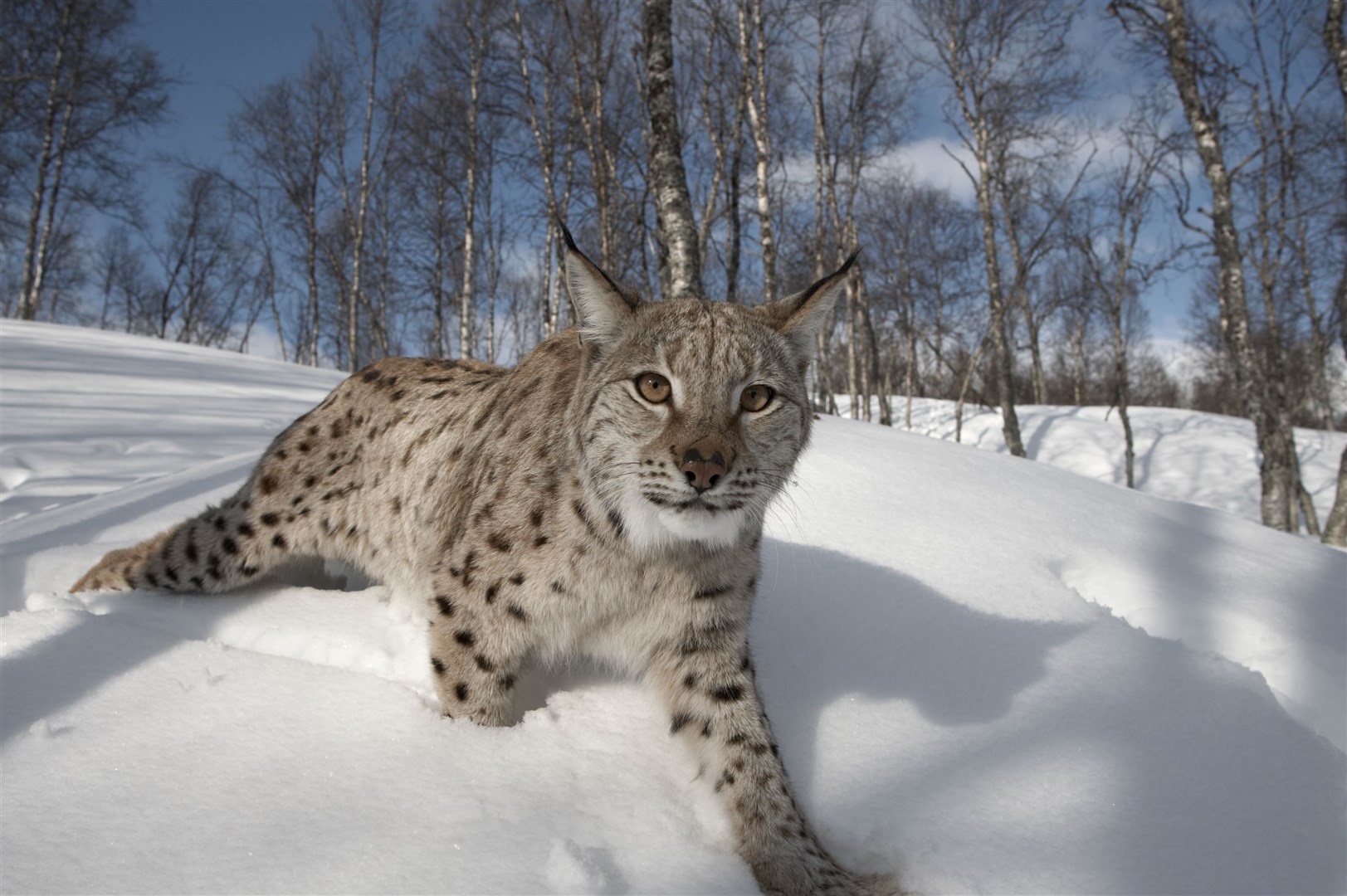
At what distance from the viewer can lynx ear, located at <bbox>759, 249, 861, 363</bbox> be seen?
251cm

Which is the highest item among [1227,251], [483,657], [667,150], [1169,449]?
[667,150]

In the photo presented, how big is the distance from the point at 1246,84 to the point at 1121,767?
1260 centimetres

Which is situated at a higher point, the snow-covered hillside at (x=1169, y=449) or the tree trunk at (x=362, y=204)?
the tree trunk at (x=362, y=204)

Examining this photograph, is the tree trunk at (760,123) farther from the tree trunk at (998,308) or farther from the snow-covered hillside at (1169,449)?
the snow-covered hillside at (1169,449)

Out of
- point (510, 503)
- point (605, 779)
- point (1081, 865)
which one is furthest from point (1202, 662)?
point (510, 503)

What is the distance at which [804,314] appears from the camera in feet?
8.30

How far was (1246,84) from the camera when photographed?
10.4 m

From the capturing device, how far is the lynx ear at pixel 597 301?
243 cm

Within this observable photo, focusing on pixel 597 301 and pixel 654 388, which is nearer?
pixel 654 388

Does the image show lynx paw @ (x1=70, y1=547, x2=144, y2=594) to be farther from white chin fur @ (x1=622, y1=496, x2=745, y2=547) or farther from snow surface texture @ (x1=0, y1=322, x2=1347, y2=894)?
white chin fur @ (x1=622, y1=496, x2=745, y2=547)

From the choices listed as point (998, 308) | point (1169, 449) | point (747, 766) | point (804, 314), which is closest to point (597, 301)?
point (804, 314)

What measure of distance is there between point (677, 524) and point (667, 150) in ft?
21.5

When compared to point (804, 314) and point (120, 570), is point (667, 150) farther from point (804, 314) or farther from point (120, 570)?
point (120, 570)

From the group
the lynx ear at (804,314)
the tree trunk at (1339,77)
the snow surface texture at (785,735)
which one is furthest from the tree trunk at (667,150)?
the tree trunk at (1339,77)
